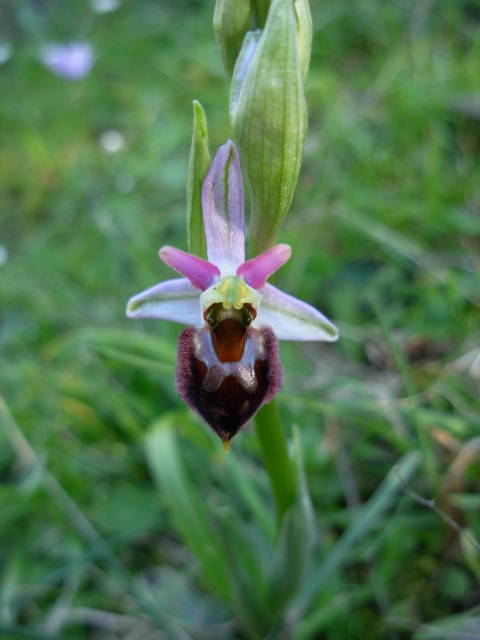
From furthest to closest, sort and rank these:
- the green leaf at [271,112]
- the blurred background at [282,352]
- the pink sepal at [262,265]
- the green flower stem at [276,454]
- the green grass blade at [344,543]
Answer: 1. the blurred background at [282,352]
2. the green grass blade at [344,543]
3. the green flower stem at [276,454]
4. the pink sepal at [262,265]
5. the green leaf at [271,112]

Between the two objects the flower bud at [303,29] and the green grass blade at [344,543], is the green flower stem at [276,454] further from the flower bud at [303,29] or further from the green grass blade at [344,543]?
the flower bud at [303,29]

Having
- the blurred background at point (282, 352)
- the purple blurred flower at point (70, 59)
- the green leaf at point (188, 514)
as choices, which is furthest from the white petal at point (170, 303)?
the purple blurred flower at point (70, 59)

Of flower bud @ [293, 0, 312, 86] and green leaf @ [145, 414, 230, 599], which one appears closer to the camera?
flower bud @ [293, 0, 312, 86]

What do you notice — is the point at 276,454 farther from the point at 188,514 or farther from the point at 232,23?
the point at 232,23

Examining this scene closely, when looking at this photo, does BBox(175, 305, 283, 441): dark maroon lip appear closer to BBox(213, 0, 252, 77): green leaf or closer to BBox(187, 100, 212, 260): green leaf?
BBox(187, 100, 212, 260): green leaf

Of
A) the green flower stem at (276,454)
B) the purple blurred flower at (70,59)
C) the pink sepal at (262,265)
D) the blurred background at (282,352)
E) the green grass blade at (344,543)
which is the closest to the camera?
the pink sepal at (262,265)

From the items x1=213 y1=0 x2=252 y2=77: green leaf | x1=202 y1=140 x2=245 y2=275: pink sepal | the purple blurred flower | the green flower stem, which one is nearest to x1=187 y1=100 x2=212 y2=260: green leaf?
x1=202 y1=140 x2=245 y2=275: pink sepal

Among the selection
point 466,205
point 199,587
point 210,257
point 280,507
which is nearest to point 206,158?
point 210,257
